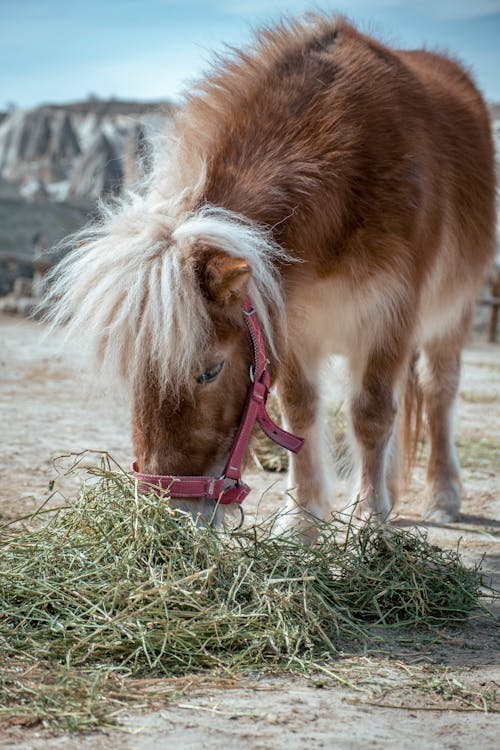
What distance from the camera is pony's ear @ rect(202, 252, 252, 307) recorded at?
9.14ft

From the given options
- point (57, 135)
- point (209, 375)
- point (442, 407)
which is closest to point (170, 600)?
point (209, 375)

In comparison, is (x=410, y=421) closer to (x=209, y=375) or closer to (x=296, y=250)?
(x=296, y=250)

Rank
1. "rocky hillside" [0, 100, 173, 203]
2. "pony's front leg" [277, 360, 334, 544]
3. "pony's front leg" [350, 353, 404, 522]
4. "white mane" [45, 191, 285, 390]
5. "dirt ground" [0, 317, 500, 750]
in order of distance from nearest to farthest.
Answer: "dirt ground" [0, 317, 500, 750]
"white mane" [45, 191, 285, 390]
"pony's front leg" [350, 353, 404, 522]
"pony's front leg" [277, 360, 334, 544]
"rocky hillside" [0, 100, 173, 203]

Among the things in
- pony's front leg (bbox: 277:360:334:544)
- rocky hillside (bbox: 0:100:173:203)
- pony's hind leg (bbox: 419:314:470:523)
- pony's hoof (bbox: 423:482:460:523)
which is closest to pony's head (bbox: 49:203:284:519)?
pony's front leg (bbox: 277:360:334:544)

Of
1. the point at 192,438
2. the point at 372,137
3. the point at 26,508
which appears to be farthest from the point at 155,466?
the point at 372,137

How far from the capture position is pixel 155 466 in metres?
2.84

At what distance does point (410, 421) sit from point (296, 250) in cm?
188

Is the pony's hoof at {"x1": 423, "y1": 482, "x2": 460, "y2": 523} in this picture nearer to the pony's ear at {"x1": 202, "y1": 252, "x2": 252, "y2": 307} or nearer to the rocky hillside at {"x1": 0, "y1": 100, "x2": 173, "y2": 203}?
the pony's ear at {"x1": 202, "y1": 252, "x2": 252, "y2": 307}

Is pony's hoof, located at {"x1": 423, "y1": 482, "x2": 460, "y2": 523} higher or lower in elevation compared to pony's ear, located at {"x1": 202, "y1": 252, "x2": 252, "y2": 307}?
lower

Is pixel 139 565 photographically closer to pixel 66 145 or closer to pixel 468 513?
pixel 468 513

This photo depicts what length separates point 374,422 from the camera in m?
3.90

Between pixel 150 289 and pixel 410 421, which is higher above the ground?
pixel 150 289

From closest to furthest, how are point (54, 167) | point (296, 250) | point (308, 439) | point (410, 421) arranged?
point (296, 250), point (308, 439), point (410, 421), point (54, 167)

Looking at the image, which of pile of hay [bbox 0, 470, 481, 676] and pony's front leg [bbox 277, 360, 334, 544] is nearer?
pile of hay [bbox 0, 470, 481, 676]
